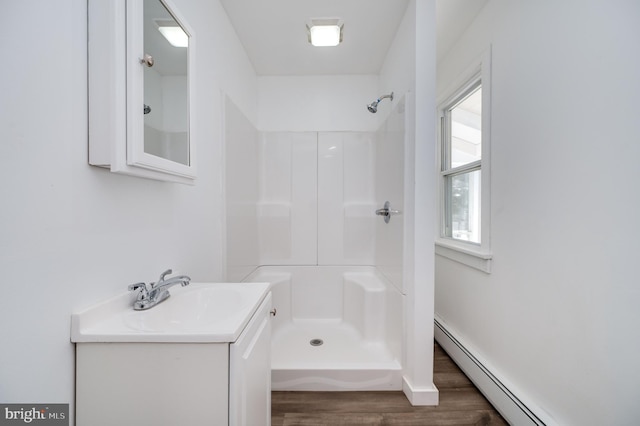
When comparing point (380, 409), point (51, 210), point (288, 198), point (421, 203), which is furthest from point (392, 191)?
point (51, 210)

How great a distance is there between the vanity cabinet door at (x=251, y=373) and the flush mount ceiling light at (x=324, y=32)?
182 cm

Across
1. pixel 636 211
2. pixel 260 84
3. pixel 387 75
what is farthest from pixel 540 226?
pixel 260 84

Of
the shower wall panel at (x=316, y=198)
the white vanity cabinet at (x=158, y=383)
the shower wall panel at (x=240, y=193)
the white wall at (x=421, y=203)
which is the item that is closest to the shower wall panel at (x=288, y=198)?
the shower wall panel at (x=316, y=198)

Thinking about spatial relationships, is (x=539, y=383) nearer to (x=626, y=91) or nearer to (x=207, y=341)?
(x=626, y=91)

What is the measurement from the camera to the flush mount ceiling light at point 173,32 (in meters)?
0.91

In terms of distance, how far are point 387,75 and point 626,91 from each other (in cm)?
149

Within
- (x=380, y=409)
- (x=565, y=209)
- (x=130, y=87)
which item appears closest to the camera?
(x=130, y=87)

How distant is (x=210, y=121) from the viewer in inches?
56.5

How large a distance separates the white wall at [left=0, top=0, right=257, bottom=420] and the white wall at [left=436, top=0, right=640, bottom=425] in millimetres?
1771

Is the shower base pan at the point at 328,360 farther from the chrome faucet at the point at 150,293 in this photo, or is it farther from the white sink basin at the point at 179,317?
the chrome faucet at the point at 150,293

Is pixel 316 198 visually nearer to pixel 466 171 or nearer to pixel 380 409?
pixel 466 171

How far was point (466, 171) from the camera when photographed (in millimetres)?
1996

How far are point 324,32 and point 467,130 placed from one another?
1381 mm

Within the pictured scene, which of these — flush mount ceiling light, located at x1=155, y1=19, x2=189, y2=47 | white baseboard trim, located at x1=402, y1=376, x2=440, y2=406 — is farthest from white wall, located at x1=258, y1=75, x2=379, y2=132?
white baseboard trim, located at x1=402, y1=376, x2=440, y2=406
